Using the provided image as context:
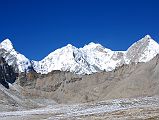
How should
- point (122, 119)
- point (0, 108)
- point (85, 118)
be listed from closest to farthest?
point (122, 119) → point (85, 118) → point (0, 108)

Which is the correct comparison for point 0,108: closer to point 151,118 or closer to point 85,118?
point 85,118

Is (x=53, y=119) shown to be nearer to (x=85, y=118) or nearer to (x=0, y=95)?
(x=85, y=118)

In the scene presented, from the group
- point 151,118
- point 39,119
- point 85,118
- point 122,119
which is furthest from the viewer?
point 39,119

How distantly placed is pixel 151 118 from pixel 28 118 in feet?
101

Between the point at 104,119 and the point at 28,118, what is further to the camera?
the point at 28,118

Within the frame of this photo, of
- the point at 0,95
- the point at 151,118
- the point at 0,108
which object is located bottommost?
the point at 151,118

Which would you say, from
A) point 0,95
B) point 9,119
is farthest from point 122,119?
point 0,95

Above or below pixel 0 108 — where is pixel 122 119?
below

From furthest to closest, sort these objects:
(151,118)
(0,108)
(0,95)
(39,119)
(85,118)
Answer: (0,95)
(0,108)
(39,119)
(85,118)
(151,118)

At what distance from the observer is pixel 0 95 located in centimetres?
18550

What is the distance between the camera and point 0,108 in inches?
5546

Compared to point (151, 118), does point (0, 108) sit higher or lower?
higher

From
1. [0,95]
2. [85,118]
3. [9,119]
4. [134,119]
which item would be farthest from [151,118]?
[0,95]

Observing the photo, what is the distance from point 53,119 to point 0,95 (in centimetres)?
11716
